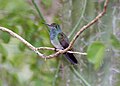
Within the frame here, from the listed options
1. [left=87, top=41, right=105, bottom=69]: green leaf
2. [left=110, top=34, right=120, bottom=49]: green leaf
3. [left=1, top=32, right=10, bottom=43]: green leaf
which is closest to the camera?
[left=87, top=41, right=105, bottom=69]: green leaf

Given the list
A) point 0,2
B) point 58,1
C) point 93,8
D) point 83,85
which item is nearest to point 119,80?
point 83,85

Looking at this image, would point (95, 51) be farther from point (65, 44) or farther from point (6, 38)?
point (6, 38)

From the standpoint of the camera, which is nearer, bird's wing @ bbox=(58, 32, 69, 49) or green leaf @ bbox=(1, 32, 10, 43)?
bird's wing @ bbox=(58, 32, 69, 49)

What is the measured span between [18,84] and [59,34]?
0.87 meters

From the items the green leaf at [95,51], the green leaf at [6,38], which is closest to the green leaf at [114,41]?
the green leaf at [95,51]

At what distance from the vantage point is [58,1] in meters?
1.77

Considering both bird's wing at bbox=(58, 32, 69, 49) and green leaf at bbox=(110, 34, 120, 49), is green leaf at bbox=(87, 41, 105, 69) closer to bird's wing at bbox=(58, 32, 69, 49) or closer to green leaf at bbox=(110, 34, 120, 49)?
green leaf at bbox=(110, 34, 120, 49)

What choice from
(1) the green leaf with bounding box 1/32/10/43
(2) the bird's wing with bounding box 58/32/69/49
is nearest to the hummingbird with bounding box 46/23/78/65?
(2) the bird's wing with bounding box 58/32/69/49

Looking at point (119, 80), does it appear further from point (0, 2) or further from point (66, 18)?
point (0, 2)

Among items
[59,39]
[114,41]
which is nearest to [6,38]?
[59,39]

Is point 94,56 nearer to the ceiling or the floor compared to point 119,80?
nearer to the ceiling

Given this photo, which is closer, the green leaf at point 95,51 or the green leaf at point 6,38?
the green leaf at point 95,51

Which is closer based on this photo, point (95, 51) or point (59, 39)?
point (95, 51)

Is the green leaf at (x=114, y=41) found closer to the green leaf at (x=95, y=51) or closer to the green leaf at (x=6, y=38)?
the green leaf at (x=95, y=51)
